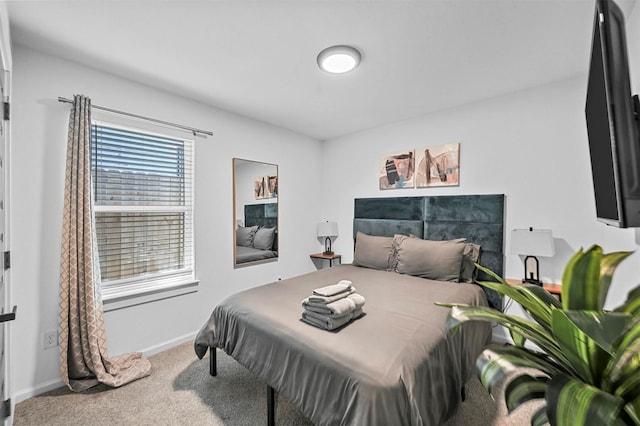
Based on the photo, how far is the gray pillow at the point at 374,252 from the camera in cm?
310

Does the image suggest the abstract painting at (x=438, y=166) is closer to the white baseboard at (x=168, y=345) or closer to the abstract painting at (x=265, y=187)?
the abstract painting at (x=265, y=187)

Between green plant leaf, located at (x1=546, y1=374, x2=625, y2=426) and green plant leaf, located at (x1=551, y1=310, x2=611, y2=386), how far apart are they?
0.06 meters

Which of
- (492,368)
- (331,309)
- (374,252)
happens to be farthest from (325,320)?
(374,252)

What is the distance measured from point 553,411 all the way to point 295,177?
3618 millimetres

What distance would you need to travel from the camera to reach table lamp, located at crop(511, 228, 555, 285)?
226 cm

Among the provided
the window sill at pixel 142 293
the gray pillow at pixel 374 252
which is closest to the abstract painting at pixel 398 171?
the gray pillow at pixel 374 252

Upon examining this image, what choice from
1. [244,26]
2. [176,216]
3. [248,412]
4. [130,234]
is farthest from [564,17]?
[130,234]

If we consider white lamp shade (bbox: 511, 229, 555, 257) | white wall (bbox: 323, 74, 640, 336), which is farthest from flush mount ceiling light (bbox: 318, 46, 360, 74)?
white lamp shade (bbox: 511, 229, 555, 257)

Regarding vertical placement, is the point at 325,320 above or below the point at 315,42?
below

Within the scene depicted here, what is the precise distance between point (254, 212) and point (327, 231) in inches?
44.7

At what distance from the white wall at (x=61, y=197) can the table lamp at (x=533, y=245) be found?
264 cm

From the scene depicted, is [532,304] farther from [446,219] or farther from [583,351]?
[446,219]

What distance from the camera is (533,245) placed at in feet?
7.57

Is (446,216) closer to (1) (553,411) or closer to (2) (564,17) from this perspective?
(2) (564,17)
